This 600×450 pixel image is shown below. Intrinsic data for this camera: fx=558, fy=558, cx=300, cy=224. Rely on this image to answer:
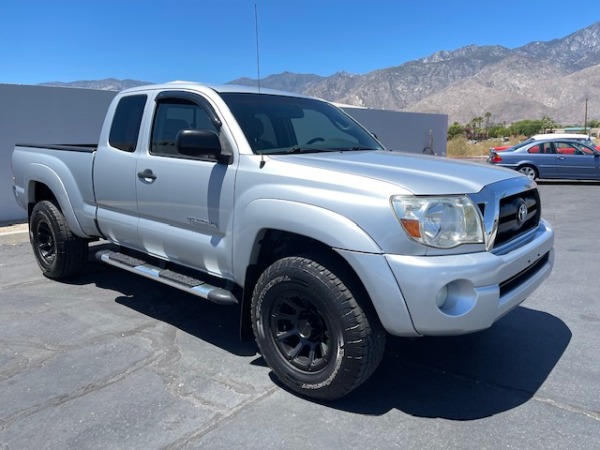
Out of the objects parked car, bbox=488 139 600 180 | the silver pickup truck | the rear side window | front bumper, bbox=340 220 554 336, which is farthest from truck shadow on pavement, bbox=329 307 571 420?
parked car, bbox=488 139 600 180

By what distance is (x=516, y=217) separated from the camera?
11.9 ft

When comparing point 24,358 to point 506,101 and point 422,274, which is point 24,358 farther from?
point 506,101

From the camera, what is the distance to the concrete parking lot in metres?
3.13

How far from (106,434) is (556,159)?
17.8m

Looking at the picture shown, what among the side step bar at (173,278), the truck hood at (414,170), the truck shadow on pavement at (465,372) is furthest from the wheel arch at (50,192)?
the truck shadow on pavement at (465,372)

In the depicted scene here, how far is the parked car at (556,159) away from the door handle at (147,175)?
15522 millimetres

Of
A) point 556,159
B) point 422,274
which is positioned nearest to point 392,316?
point 422,274

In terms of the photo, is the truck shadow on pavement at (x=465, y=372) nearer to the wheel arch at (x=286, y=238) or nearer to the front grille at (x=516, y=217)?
the wheel arch at (x=286, y=238)

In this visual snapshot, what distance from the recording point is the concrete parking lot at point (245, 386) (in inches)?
123

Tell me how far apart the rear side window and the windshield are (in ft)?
3.34

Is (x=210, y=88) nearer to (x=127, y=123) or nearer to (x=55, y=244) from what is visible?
(x=127, y=123)

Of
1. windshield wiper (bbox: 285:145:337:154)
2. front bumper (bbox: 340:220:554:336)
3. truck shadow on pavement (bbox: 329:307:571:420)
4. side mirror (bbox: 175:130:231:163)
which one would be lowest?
truck shadow on pavement (bbox: 329:307:571:420)

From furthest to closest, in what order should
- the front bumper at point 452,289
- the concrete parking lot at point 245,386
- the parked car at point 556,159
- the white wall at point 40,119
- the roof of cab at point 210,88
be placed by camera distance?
the parked car at point 556,159, the white wall at point 40,119, the roof of cab at point 210,88, the concrete parking lot at point 245,386, the front bumper at point 452,289

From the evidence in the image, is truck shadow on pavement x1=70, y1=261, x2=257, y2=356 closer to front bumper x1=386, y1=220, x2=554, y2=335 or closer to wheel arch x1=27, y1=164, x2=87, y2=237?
wheel arch x1=27, y1=164, x2=87, y2=237
